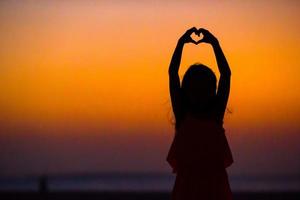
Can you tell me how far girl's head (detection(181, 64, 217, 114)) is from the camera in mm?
3082

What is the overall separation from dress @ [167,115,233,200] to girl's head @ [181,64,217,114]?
7 centimetres

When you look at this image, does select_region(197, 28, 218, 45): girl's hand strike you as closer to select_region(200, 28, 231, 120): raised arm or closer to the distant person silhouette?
select_region(200, 28, 231, 120): raised arm

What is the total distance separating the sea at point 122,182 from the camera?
56.8ft

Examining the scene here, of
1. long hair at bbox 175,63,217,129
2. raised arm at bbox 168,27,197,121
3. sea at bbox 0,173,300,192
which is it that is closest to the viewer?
long hair at bbox 175,63,217,129

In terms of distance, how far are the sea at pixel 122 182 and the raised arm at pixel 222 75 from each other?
44.4 feet

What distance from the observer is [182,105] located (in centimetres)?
318

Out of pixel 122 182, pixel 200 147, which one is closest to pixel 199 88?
pixel 200 147

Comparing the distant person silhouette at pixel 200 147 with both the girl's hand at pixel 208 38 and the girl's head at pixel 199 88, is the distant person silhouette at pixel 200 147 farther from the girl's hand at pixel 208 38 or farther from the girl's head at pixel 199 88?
the girl's hand at pixel 208 38

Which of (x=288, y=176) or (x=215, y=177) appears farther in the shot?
(x=288, y=176)

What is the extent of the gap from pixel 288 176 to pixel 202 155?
54.4ft

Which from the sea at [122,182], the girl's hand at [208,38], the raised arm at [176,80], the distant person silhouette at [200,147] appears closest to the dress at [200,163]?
the distant person silhouette at [200,147]

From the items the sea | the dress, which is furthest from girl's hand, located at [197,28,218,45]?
the sea

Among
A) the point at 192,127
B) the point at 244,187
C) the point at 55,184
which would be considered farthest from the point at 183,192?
the point at 55,184

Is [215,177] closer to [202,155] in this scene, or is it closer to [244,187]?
[202,155]
